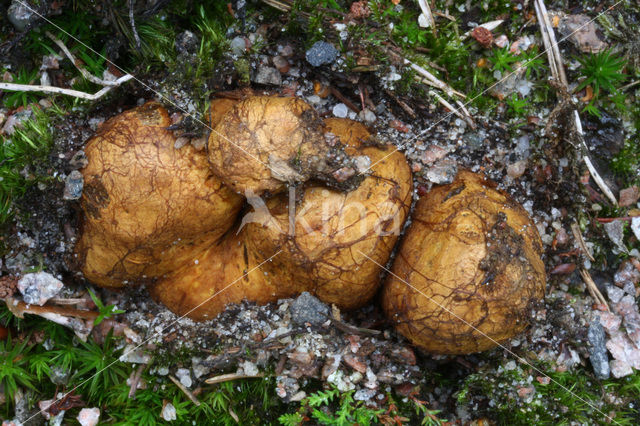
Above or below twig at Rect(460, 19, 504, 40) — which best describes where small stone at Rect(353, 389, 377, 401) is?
below

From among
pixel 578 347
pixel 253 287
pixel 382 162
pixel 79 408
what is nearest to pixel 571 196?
pixel 578 347

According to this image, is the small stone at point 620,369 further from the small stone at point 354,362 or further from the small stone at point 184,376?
the small stone at point 184,376

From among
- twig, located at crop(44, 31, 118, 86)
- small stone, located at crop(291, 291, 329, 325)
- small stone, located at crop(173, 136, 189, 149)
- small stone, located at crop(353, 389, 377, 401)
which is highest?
twig, located at crop(44, 31, 118, 86)

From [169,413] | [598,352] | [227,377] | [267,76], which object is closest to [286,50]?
[267,76]

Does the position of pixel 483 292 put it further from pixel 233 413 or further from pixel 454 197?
pixel 233 413

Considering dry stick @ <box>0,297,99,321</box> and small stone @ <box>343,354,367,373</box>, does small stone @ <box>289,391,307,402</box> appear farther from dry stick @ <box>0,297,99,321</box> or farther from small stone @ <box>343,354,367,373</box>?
dry stick @ <box>0,297,99,321</box>

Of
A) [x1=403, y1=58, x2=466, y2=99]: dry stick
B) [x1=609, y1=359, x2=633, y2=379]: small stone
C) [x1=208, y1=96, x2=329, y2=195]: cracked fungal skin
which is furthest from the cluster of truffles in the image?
[x1=609, y1=359, x2=633, y2=379]: small stone
